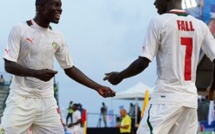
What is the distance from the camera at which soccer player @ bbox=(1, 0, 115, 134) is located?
22.4 feet

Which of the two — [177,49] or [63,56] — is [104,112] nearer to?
[63,56]

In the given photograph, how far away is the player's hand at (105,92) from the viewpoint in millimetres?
6949

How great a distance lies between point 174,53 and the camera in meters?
5.98

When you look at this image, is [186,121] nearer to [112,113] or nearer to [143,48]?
[143,48]

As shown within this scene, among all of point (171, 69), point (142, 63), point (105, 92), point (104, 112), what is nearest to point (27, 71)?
point (105, 92)

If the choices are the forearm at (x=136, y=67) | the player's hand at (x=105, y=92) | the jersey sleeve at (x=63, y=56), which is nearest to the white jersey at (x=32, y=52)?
the jersey sleeve at (x=63, y=56)

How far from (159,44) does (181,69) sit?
32 cm

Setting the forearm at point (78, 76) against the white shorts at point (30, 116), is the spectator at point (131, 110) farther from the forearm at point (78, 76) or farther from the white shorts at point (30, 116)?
the white shorts at point (30, 116)

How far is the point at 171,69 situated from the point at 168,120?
491 millimetres

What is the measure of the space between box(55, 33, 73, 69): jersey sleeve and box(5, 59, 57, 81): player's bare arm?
0.68m

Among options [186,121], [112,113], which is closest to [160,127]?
[186,121]

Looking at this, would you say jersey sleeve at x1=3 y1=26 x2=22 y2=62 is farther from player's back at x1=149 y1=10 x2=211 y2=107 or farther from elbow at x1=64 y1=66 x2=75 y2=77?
player's back at x1=149 y1=10 x2=211 y2=107

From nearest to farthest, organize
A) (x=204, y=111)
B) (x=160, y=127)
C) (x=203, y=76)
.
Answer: (x=160, y=127), (x=203, y=76), (x=204, y=111)

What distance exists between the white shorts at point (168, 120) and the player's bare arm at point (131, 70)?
1.23ft
